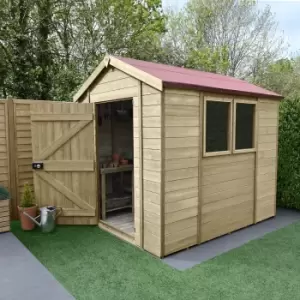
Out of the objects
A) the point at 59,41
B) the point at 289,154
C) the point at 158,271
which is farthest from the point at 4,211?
the point at 59,41

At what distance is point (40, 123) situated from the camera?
4633 mm

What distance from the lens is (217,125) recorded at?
411cm

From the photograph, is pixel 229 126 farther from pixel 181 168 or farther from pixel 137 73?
pixel 137 73

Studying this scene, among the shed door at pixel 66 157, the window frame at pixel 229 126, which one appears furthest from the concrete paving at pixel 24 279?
the window frame at pixel 229 126

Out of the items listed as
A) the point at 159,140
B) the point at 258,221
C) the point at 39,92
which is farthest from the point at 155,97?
the point at 39,92

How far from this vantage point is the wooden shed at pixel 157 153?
141 inches

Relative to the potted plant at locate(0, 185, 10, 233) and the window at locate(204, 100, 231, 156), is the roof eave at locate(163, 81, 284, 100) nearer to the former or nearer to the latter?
the window at locate(204, 100, 231, 156)

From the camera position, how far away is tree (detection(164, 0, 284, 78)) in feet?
48.5

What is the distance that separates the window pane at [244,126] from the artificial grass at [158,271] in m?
1.47

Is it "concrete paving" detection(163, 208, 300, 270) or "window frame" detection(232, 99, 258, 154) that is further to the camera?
"window frame" detection(232, 99, 258, 154)

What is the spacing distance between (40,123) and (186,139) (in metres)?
2.44

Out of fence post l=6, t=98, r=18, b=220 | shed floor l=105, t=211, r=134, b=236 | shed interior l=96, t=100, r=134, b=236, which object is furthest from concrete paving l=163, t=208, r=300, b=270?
fence post l=6, t=98, r=18, b=220

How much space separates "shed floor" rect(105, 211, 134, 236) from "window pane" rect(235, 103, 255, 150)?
6.89ft

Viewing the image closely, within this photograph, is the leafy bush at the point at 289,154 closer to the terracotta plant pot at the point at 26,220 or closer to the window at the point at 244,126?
the window at the point at 244,126
